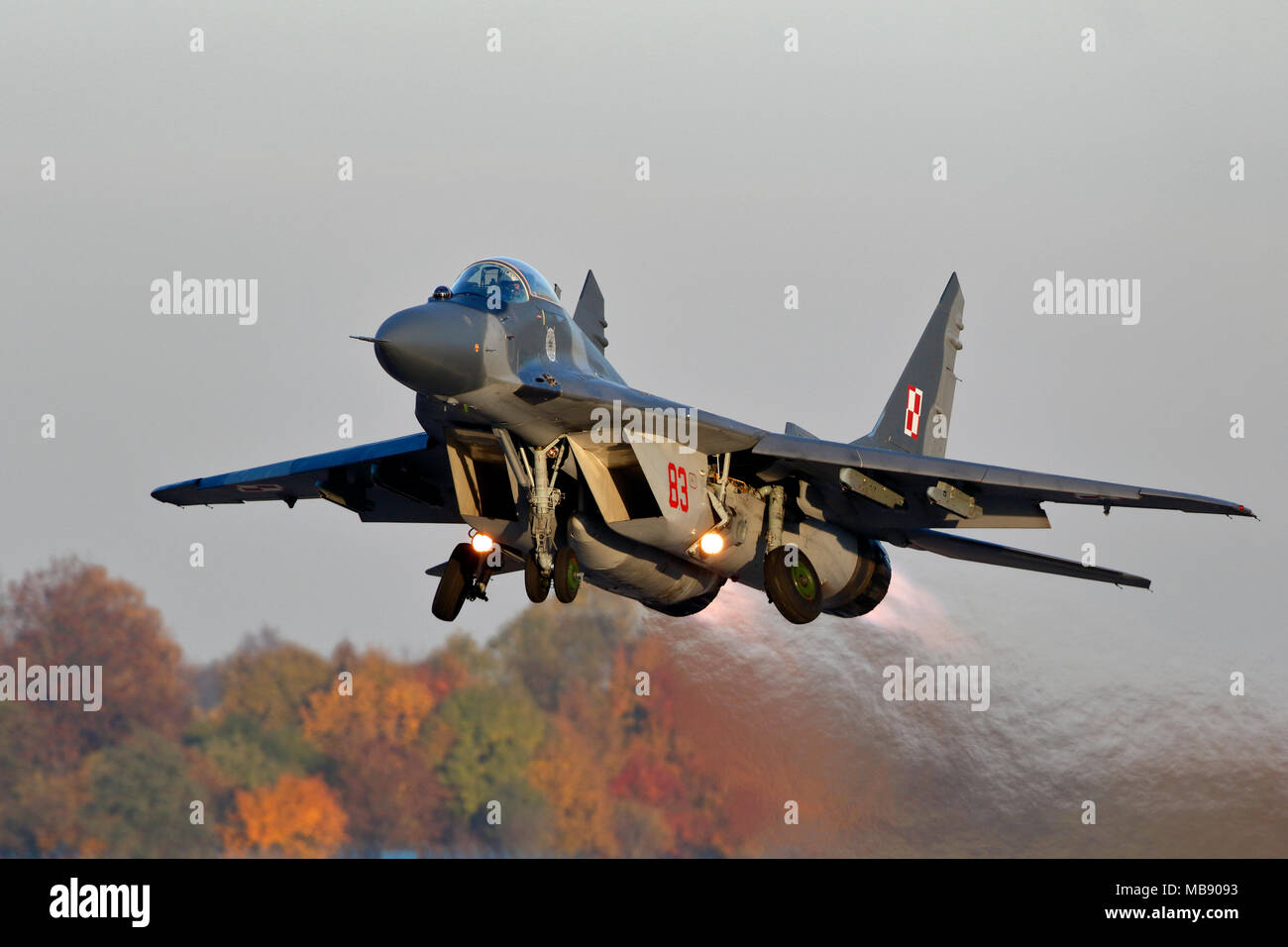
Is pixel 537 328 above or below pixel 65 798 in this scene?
above

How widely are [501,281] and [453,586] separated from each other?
4201 mm

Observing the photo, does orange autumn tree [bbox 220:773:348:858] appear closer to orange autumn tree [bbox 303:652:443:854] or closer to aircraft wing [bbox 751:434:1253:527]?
orange autumn tree [bbox 303:652:443:854]

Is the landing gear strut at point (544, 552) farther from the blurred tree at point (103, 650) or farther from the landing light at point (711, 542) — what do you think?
the blurred tree at point (103, 650)

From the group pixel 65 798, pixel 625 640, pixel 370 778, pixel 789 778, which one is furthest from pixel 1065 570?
pixel 65 798

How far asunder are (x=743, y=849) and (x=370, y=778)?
675cm

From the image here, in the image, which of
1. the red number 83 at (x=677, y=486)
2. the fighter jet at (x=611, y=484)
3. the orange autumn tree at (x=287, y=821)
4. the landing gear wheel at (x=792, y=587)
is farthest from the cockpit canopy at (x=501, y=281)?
the orange autumn tree at (x=287, y=821)

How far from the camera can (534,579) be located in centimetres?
2180

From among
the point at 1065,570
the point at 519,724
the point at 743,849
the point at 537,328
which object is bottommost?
the point at 743,849

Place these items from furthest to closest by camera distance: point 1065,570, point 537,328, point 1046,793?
point 1046,793 < point 1065,570 < point 537,328

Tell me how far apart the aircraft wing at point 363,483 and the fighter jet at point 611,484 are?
35mm

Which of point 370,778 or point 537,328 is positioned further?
point 370,778

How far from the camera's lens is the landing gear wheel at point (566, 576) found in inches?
845

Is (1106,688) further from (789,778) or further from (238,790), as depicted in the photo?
(238,790)

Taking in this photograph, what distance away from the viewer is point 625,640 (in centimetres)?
3181
